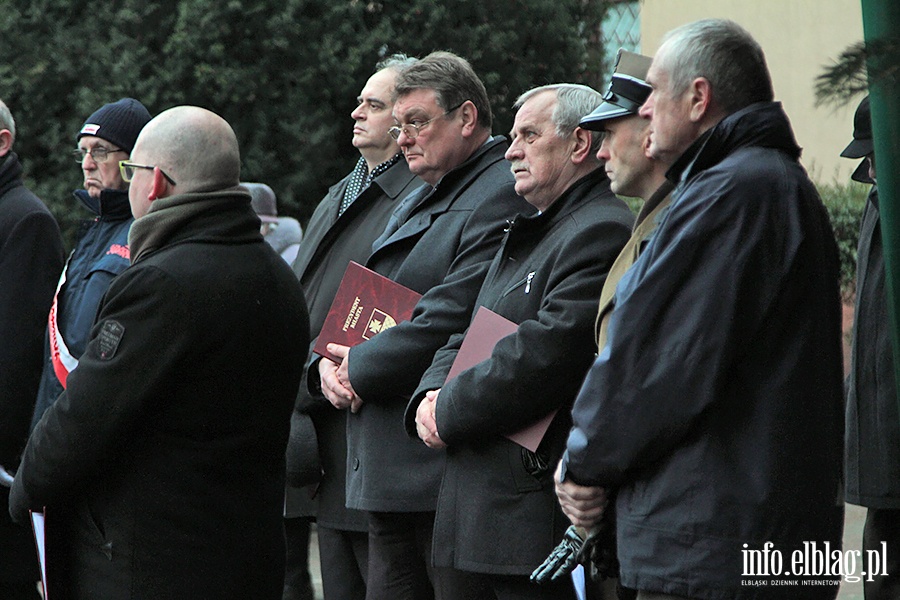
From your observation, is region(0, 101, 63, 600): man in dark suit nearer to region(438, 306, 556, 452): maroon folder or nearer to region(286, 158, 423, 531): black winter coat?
region(286, 158, 423, 531): black winter coat

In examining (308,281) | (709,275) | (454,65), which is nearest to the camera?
(709,275)

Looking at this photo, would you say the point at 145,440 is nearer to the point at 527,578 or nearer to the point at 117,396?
the point at 117,396

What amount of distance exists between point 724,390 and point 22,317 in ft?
10.00

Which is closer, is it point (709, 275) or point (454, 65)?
point (709, 275)

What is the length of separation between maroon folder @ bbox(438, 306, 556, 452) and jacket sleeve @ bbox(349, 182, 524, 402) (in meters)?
0.29

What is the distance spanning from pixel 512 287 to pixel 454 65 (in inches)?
49.5

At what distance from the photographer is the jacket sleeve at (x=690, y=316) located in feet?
9.62

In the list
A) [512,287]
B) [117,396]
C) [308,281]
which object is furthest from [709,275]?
[308,281]

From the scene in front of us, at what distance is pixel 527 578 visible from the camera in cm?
390

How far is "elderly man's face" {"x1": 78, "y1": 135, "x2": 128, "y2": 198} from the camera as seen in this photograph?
521cm

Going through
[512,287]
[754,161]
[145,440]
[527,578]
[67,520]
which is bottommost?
[527,578]

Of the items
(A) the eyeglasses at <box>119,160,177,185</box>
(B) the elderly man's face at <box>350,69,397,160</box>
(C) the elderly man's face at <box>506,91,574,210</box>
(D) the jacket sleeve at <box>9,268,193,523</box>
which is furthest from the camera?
(B) the elderly man's face at <box>350,69,397,160</box>

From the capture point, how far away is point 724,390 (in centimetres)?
297

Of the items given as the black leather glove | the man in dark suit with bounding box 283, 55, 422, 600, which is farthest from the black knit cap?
the black leather glove
